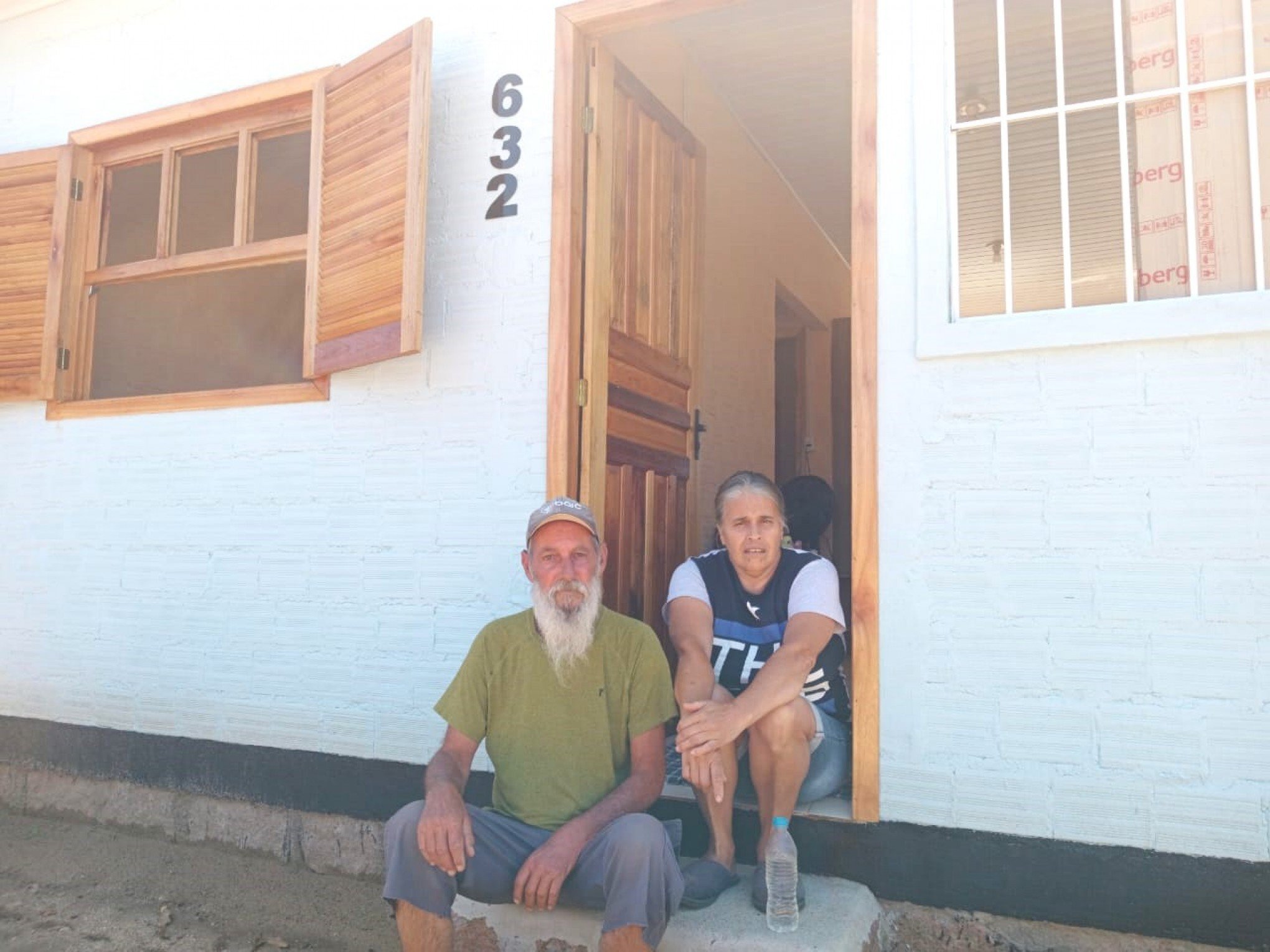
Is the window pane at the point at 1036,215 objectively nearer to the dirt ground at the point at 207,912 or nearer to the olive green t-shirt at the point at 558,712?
the olive green t-shirt at the point at 558,712

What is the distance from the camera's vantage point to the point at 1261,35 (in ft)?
8.66

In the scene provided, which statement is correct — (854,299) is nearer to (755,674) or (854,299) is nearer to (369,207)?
(755,674)

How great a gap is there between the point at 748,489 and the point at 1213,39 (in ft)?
5.74

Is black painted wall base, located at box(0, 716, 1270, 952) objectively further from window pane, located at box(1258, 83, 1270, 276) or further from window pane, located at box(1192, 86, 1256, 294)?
A: window pane, located at box(1258, 83, 1270, 276)

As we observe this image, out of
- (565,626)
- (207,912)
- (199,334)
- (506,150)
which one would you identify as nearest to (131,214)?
(199,334)

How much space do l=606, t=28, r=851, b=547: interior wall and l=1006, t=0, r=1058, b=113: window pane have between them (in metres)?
1.71

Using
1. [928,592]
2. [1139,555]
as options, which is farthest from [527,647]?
[1139,555]

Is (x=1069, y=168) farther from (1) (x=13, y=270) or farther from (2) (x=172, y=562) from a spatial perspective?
(1) (x=13, y=270)

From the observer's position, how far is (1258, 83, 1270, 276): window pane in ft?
8.57

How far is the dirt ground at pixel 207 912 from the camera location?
8.77 ft

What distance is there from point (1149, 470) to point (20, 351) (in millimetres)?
4470

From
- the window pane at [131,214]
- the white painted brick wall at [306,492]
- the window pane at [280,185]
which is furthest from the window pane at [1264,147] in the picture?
the window pane at [131,214]

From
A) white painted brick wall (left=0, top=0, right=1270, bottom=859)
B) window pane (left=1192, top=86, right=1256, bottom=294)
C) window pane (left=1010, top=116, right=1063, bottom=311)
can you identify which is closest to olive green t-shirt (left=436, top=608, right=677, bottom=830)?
white painted brick wall (left=0, top=0, right=1270, bottom=859)

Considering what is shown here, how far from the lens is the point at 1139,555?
2.60 metres
